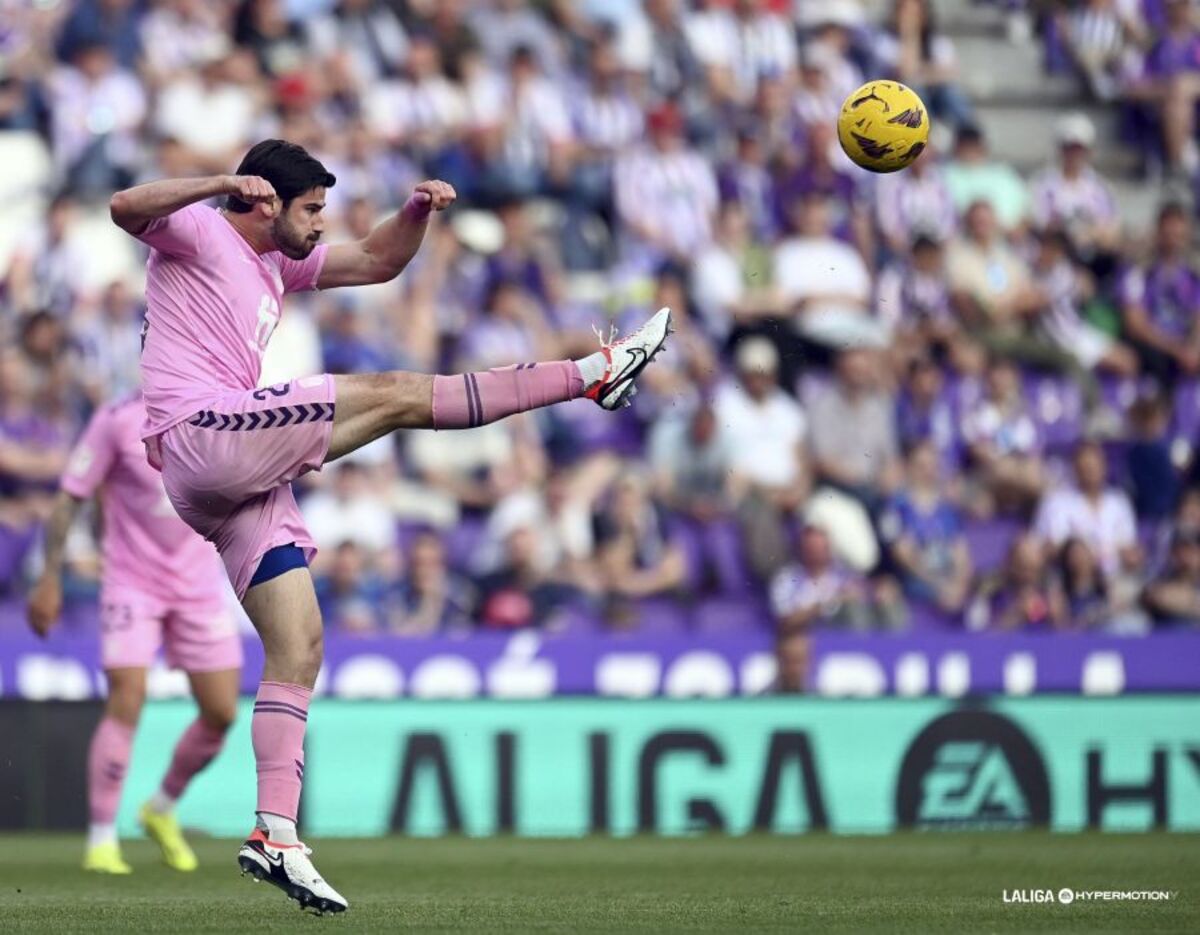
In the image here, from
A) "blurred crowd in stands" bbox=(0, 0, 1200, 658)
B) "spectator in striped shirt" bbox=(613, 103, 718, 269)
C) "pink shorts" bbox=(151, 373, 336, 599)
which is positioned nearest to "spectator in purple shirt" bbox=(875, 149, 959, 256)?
"blurred crowd in stands" bbox=(0, 0, 1200, 658)

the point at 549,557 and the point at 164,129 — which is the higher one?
the point at 164,129

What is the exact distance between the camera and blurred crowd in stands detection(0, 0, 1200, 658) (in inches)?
629

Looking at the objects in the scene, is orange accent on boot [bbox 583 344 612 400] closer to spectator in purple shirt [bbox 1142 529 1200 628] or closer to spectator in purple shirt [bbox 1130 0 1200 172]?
spectator in purple shirt [bbox 1142 529 1200 628]

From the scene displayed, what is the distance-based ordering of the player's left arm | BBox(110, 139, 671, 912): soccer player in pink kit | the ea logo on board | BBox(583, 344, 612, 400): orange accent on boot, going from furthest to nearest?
the ea logo on board < the player's left arm < BBox(583, 344, 612, 400): orange accent on boot < BBox(110, 139, 671, 912): soccer player in pink kit

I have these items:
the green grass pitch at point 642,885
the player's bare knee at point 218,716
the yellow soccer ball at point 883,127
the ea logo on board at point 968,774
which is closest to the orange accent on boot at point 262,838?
the green grass pitch at point 642,885

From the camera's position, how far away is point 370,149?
17.8 meters

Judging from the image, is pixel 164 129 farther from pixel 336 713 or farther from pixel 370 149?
pixel 336 713

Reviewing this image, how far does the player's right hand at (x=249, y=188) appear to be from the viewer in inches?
312

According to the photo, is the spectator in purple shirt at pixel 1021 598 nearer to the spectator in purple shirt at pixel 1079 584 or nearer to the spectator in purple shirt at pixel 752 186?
the spectator in purple shirt at pixel 1079 584

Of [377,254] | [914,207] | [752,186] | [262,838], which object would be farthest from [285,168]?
[914,207]

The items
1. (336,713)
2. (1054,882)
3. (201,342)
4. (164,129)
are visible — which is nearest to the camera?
(201,342)

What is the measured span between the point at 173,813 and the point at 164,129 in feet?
24.9

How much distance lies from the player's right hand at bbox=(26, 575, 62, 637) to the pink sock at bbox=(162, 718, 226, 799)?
0.86 metres

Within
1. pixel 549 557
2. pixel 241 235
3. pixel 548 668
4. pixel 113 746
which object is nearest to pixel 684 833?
pixel 548 668
